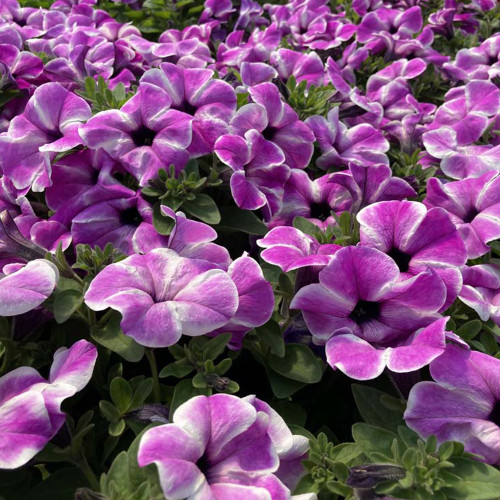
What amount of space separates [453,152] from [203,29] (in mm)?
1380

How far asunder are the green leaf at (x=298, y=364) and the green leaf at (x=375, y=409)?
89 mm

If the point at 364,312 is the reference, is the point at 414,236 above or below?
above

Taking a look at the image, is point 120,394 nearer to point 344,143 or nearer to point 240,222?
point 240,222

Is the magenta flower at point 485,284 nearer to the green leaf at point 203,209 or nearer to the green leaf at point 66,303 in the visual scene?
the green leaf at point 203,209

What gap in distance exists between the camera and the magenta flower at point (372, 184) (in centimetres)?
148

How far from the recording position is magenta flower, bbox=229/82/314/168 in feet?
4.89

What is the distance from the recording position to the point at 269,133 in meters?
1.59

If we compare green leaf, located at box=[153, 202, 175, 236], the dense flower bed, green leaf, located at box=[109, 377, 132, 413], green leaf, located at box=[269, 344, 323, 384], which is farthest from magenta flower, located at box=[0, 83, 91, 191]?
green leaf, located at box=[269, 344, 323, 384]

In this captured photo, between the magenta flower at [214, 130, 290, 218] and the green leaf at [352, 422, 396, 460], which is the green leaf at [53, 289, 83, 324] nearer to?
the magenta flower at [214, 130, 290, 218]

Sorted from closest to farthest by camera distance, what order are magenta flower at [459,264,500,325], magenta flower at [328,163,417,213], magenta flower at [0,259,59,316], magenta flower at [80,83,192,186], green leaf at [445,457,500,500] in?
green leaf at [445,457,500,500]
magenta flower at [0,259,59,316]
magenta flower at [459,264,500,325]
magenta flower at [80,83,192,186]
magenta flower at [328,163,417,213]

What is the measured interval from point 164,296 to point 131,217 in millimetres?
432

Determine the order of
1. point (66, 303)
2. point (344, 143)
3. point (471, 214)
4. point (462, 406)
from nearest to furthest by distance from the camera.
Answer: point (462, 406) → point (66, 303) → point (471, 214) → point (344, 143)

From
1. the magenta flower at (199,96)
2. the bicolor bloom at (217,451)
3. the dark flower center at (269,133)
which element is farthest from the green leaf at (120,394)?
the dark flower center at (269,133)

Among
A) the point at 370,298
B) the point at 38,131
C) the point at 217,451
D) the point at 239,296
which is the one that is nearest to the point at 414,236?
the point at 370,298
